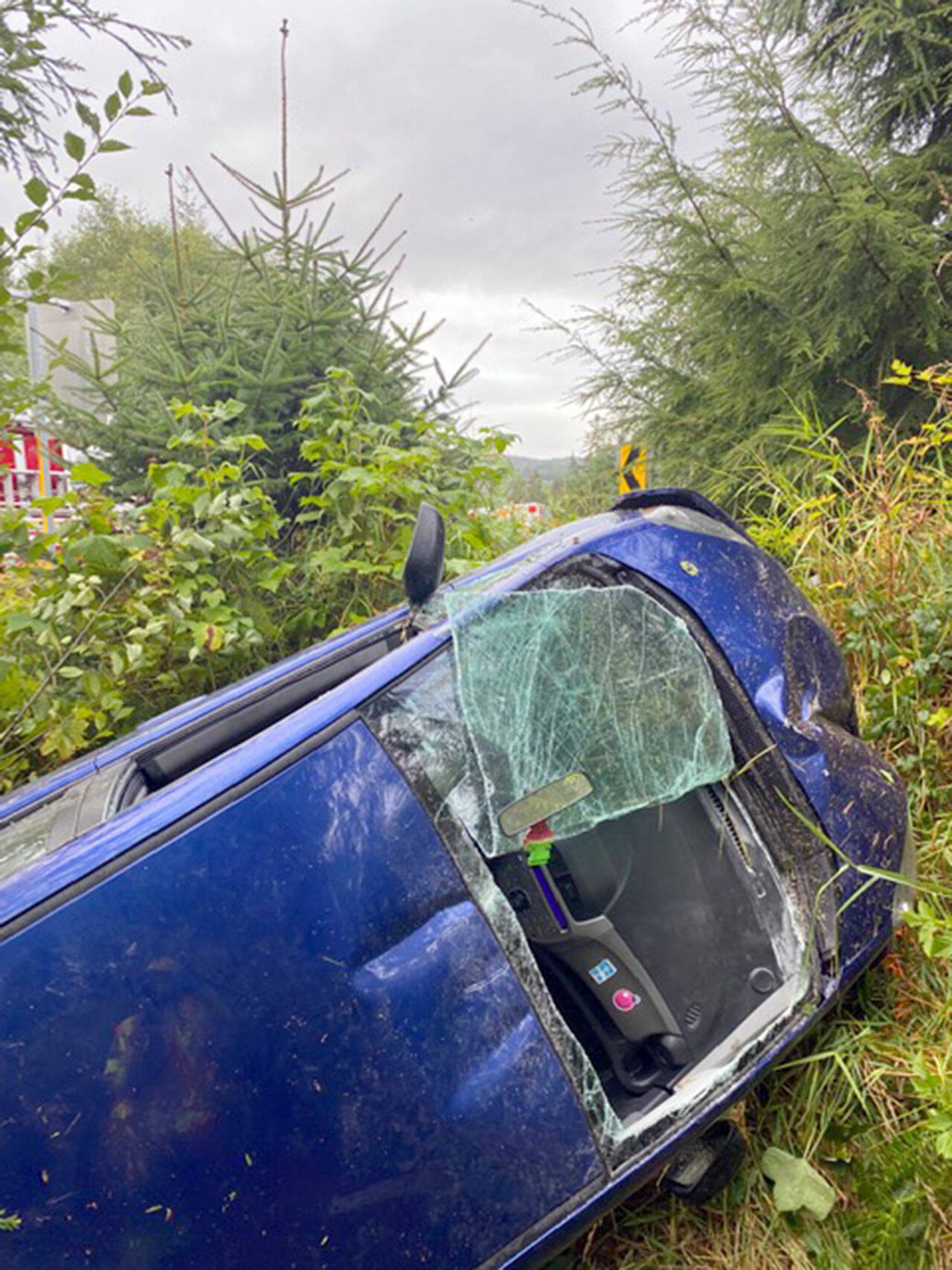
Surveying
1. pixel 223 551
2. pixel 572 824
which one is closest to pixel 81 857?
pixel 572 824

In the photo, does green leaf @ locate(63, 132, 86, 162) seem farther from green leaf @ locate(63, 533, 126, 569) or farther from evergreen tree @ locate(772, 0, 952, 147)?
evergreen tree @ locate(772, 0, 952, 147)

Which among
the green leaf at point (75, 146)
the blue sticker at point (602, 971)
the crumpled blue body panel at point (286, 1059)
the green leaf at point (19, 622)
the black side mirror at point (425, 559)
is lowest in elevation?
the blue sticker at point (602, 971)

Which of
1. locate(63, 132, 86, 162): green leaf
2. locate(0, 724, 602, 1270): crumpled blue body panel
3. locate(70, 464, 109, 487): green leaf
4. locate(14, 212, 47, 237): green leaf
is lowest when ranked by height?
locate(0, 724, 602, 1270): crumpled blue body panel

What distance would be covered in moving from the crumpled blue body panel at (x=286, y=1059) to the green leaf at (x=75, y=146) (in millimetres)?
1638

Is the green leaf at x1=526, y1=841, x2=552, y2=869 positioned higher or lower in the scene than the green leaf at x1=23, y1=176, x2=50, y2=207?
lower

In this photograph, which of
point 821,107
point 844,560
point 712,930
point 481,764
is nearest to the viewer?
point 481,764

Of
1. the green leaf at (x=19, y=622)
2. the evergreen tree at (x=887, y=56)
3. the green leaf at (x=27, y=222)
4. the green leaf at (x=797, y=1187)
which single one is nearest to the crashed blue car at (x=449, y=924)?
the green leaf at (x=797, y=1187)

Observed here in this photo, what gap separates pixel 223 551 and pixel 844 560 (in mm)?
2307

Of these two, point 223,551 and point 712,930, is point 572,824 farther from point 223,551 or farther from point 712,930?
point 223,551

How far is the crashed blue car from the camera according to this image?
121cm

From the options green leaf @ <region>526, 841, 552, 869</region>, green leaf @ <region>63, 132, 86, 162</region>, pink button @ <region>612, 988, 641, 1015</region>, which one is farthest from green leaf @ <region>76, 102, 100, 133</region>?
pink button @ <region>612, 988, 641, 1015</region>

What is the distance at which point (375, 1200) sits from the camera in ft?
4.28

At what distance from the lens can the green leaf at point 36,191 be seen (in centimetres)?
210

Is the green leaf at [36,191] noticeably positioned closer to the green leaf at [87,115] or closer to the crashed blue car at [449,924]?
the green leaf at [87,115]
